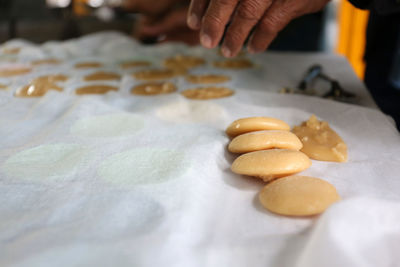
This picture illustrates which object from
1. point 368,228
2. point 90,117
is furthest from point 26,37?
point 368,228

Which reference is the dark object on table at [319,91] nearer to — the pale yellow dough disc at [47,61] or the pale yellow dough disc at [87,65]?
the pale yellow dough disc at [87,65]

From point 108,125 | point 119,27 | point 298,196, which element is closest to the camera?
point 298,196

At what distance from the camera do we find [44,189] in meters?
0.56

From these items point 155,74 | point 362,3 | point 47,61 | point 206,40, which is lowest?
point 47,61

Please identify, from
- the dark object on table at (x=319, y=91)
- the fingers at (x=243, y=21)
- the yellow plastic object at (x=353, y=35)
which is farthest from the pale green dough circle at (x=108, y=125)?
the yellow plastic object at (x=353, y=35)

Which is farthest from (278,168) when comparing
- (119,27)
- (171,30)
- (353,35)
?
(119,27)

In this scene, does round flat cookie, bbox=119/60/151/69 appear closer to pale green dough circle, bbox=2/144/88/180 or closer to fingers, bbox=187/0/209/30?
fingers, bbox=187/0/209/30

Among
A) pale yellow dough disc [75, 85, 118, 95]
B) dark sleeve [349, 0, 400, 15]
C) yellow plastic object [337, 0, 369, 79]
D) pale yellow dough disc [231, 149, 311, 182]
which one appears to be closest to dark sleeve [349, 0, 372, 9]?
dark sleeve [349, 0, 400, 15]

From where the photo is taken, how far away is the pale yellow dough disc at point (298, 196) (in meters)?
0.48

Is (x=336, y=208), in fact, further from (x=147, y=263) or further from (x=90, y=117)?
(x=90, y=117)

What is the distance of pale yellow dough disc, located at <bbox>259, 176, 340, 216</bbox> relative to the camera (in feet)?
1.57

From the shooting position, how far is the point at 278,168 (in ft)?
1.78

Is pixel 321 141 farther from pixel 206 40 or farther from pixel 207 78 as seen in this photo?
pixel 207 78

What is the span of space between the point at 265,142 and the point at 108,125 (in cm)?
38
